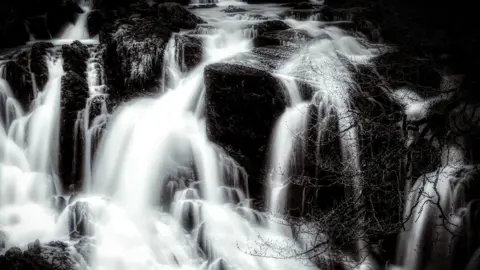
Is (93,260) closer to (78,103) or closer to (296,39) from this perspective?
(78,103)

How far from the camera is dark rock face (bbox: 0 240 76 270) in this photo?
23.5 feet

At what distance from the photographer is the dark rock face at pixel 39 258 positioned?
7.16m

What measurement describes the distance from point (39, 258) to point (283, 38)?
754cm

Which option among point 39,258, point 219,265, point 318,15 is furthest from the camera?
point 318,15

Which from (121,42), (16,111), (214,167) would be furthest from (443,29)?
(16,111)

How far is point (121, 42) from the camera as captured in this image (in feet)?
35.8

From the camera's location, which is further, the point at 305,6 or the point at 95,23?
the point at 305,6

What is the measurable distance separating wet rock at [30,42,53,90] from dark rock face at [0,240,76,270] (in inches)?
176

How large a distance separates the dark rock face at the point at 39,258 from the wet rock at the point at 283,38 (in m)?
6.89

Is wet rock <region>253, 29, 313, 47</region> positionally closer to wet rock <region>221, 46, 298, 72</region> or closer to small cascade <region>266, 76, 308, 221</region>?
wet rock <region>221, 46, 298, 72</region>

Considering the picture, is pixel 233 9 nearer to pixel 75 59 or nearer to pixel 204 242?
pixel 75 59

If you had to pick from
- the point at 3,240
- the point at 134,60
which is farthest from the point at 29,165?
the point at 134,60

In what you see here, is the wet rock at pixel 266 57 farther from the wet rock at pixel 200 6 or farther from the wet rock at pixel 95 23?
the wet rock at pixel 200 6

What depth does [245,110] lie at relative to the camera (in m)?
8.88
